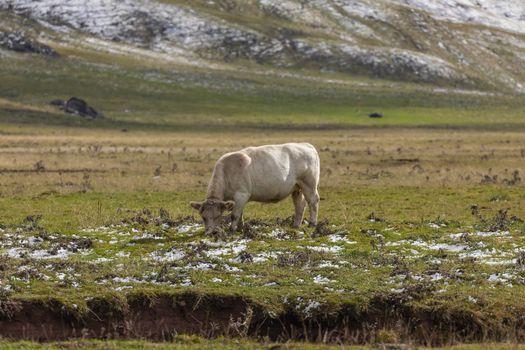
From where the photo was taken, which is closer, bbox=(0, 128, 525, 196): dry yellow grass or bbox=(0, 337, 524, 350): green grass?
bbox=(0, 337, 524, 350): green grass

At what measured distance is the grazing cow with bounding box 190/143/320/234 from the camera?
21094 millimetres

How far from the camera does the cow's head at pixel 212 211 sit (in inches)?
821

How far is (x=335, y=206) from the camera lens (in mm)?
28906

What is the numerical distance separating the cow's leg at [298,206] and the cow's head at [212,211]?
8.21 ft

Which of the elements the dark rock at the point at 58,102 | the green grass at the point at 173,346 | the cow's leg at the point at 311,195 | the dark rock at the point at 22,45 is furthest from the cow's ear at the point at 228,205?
the dark rock at the point at 22,45

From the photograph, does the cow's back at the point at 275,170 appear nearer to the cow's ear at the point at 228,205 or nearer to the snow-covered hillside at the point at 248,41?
the cow's ear at the point at 228,205

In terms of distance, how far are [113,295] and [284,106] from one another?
109 m

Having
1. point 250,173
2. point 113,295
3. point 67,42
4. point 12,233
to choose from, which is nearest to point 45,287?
point 113,295

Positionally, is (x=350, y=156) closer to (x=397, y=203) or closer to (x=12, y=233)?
(x=397, y=203)

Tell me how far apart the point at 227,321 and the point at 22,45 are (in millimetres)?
145280

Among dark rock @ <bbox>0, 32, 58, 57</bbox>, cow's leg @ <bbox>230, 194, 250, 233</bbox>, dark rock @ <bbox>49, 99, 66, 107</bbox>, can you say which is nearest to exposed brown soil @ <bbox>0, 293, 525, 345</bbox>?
cow's leg @ <bbox>230, 194, 250, 233</bbox>

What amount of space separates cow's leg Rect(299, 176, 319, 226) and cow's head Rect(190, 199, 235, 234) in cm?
278

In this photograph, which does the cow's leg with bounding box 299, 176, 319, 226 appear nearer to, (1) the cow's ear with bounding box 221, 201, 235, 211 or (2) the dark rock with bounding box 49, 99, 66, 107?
(1) the cow's ear with bounding box 221, 201, 235, 211

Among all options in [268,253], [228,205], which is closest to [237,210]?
[228,205]
